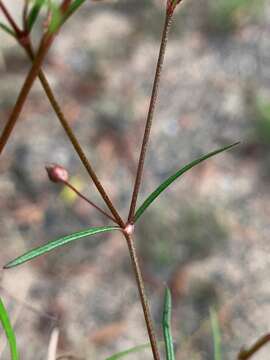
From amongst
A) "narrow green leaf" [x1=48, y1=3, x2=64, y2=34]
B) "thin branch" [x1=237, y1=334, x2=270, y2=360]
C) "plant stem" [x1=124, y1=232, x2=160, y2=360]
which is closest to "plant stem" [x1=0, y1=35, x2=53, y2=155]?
"narrow green leaf" [x1=48, y1=3, x2=64, y2=34]

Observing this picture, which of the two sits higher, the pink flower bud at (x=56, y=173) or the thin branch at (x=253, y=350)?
the pink flower bud at (x=56, y=173)

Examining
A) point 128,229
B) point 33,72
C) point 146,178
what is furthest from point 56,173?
point 146,178

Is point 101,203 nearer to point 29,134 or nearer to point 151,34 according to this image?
point 29,134

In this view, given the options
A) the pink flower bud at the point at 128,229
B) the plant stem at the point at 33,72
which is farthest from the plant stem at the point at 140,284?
the plant stem at the point at 33,72

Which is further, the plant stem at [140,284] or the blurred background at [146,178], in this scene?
the blurred background at [146,178]

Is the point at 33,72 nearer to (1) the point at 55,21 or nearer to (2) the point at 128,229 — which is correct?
(1) the point at 55,21

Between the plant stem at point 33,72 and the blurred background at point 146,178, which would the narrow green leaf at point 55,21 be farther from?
the blurred background at point 146,178

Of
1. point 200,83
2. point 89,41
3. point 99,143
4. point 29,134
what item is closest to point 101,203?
point 99,143

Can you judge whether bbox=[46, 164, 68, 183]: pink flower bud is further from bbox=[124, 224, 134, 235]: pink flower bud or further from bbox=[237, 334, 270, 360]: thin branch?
bbox=[237, 334, 270, 360]: thin branch

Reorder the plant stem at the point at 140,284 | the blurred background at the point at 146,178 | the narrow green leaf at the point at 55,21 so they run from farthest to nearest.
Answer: the blurred background at the point at 146,178
the plant stem at the point at 140,284
the narrow green leaf at the point at 55,21
